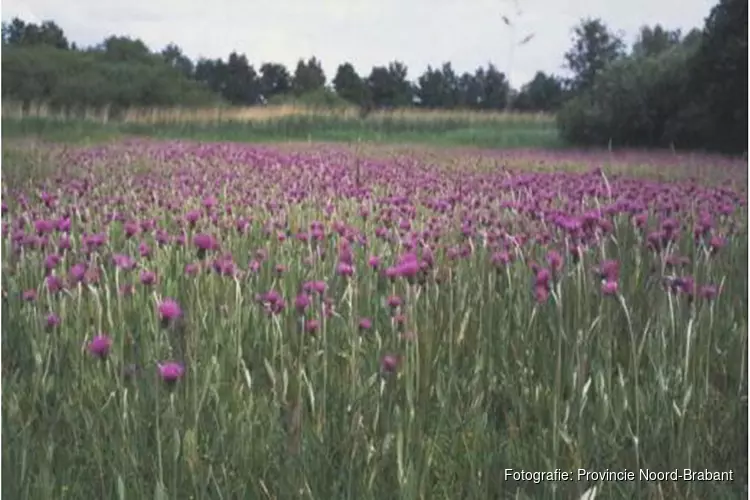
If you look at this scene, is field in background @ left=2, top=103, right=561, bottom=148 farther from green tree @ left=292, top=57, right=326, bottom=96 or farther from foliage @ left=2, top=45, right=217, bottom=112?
green tree @ left=292, top=57, right=326, bottom=96

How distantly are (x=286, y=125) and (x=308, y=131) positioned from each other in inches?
5.0

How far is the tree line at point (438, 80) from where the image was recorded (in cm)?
221

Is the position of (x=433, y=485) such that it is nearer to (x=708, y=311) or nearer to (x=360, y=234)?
(x=708, y=311)

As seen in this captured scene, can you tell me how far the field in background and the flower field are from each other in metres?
0.45

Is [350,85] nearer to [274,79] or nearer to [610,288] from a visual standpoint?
[274,79]

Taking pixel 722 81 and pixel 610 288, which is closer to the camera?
pixel 610 288

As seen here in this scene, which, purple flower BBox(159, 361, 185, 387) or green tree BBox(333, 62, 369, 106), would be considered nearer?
purple flower BBox(159, 361, 185, 387)

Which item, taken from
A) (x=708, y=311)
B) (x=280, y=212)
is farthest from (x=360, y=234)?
(x=708, y=311)

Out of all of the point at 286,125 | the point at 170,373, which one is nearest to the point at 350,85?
the point at 286,125

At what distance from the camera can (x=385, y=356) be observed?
1340mm

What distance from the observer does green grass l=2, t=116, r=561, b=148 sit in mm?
2980

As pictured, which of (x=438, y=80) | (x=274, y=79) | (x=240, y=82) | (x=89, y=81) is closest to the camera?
(x=438, y=80)

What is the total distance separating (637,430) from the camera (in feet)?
3.92

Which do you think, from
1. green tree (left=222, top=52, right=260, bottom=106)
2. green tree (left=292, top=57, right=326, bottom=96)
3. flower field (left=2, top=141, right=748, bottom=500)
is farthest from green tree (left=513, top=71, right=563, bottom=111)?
green tree (left=222, top=52, right=260, bottom=106)
